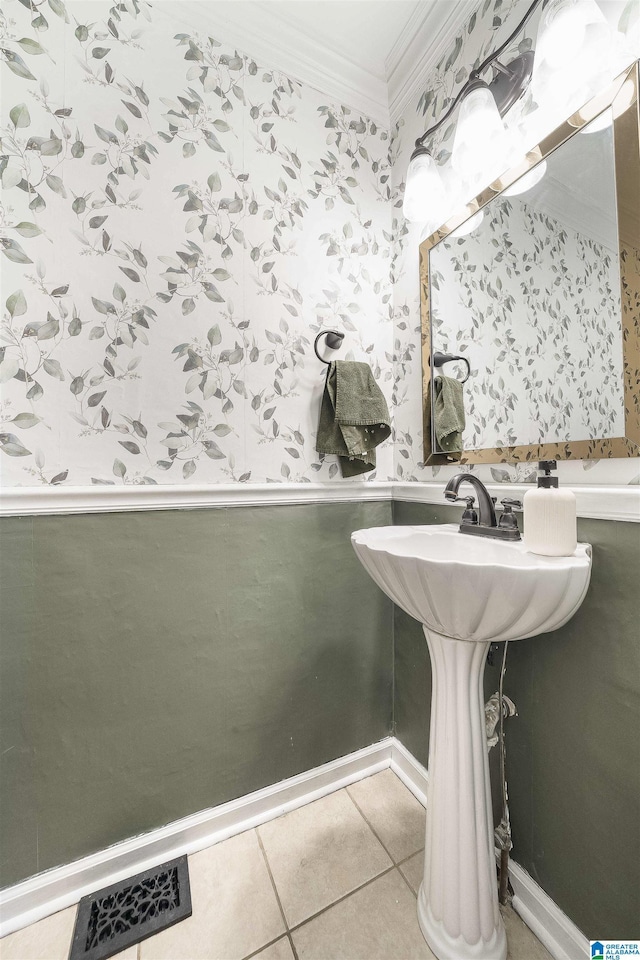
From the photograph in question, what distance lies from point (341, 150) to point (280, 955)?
224cm

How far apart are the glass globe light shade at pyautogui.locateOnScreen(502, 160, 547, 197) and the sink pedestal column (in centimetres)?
109

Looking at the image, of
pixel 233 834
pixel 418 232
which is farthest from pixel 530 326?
pixel 233 834

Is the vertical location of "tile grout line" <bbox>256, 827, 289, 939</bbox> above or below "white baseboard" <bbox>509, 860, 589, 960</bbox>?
below

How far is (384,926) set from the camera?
3.00 ft

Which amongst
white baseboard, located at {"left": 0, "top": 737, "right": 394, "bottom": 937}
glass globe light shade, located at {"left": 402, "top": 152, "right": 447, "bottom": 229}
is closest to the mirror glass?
glass globe light shade, located at {"left": 402, "top": 152, "right": 447, "bottom": 229}

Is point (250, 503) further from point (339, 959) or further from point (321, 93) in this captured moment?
point (321, 93)

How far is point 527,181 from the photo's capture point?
0.97 m

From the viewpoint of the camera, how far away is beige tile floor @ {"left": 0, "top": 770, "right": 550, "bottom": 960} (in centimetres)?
87

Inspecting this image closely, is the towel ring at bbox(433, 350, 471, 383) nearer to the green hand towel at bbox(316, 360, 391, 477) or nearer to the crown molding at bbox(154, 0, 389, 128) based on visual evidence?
the green hand towel at bbox(316, 360, 391, 477)

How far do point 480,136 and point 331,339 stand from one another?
0.63 m

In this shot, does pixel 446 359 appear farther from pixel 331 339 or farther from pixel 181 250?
pixel 181 250

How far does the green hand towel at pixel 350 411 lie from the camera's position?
123 cm

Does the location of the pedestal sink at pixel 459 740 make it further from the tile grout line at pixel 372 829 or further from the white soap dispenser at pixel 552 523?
the tile grout line at pixel 372 829

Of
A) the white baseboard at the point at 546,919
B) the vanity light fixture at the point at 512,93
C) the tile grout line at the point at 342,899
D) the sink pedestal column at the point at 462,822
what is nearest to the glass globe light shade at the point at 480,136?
the vanity light fixture at the point at 512,93
